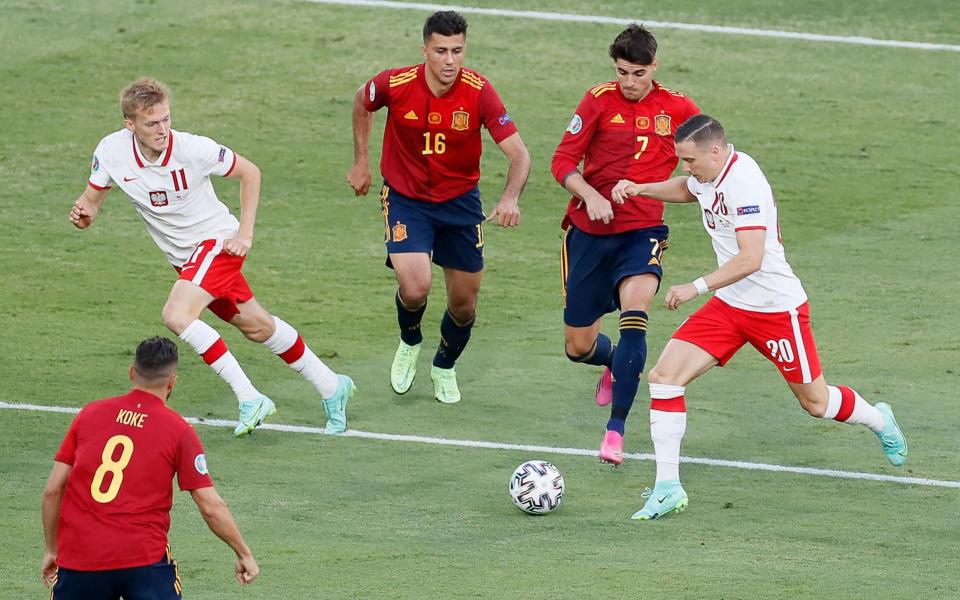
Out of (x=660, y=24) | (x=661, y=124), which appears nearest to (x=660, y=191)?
(x=661, y=124)

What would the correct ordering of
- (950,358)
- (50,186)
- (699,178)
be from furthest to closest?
(50,186), (950,358), (699,178)

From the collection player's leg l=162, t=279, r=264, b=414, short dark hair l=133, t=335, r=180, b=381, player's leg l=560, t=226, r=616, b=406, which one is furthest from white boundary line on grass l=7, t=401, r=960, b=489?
short dark hair l=133, t=335, r=180, b=381

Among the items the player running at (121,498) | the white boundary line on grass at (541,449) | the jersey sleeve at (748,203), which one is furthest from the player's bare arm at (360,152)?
the player running at (121,498)

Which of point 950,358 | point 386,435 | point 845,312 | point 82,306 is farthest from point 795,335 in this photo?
point 82,306

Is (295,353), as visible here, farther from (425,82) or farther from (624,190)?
(624,190)

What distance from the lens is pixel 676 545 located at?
8328 millimetres

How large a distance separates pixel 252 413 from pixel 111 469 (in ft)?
13.2

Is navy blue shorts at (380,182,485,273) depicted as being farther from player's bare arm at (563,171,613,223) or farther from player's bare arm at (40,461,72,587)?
player's bare arm at (40,461,72,587)

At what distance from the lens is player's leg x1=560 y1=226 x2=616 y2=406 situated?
10.2m

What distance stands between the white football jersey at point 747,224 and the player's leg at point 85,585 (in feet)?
13.1

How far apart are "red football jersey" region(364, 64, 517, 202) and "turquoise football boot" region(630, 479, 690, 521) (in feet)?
8.84

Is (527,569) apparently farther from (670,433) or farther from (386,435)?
(386,435)

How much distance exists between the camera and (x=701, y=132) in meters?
8.61

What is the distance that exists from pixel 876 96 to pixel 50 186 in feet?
30.8
